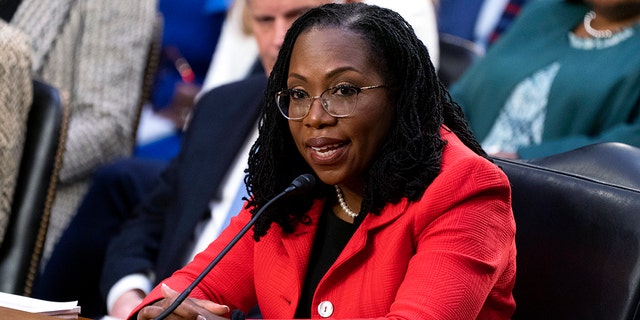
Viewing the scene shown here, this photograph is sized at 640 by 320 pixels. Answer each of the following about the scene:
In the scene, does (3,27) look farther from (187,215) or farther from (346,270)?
(346,270)

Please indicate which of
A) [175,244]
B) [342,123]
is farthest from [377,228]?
[175,244]

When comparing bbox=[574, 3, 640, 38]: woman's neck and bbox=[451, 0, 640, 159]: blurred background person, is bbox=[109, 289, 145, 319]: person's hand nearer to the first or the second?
bbox=[451, 0, 640, 159]: blurred background person

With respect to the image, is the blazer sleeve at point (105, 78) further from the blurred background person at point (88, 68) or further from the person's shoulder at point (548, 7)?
the person's shoulder at point (548, 7)

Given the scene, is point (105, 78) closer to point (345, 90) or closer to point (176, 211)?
point (176, 211)

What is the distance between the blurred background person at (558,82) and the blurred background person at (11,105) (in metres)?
1.10

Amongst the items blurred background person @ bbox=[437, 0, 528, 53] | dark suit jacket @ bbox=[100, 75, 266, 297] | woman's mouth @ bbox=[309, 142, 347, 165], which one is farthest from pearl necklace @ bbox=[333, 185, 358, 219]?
blurred background person @ bbox=[437, 0, 528, 53]

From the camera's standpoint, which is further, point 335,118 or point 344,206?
point 344,206

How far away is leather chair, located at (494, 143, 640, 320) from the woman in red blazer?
4.4 inches

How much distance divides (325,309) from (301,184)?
0.19m

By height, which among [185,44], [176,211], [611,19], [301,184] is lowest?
[185,44]

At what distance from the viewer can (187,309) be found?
1468 millimetres

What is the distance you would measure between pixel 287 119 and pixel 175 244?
29.8 inches

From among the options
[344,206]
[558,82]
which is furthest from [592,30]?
[344,206]

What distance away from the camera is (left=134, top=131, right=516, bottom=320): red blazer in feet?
4.54
